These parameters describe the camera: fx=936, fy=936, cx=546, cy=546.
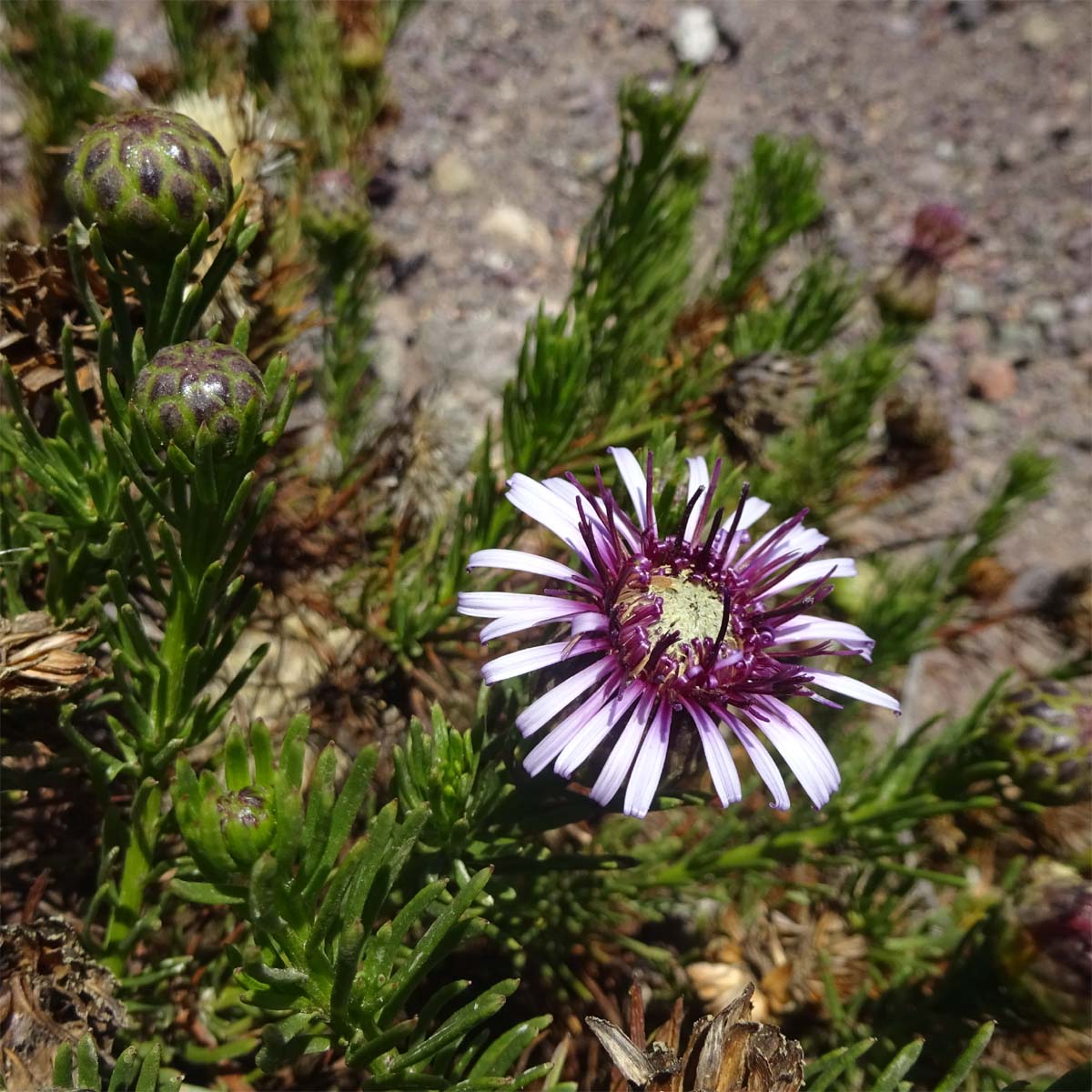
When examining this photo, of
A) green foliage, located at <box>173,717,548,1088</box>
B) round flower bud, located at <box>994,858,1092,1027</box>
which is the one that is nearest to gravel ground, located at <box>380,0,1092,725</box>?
round flower bud, located at <box>994,858,1092,1027</box>

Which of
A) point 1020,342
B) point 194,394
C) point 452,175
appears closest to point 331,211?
point 452,175

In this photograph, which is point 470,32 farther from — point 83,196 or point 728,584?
point 728,584

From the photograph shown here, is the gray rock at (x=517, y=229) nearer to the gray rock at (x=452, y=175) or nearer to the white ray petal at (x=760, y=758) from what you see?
the gray rock at (x=452, y=175)

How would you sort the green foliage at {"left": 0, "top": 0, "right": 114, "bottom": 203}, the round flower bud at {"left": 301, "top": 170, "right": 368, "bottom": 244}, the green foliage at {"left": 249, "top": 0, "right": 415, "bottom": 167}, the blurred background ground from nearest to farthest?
the round flower bud at {"left": 301, "top": 170, "right": 368, "bottom": 244} → the green foliage at {"left": 0, "top": 0, "right": 114, "bottom": 203} → the green foliage at {"left": 249, "top": 0, "right": 415, "bottom": 167} → the blurred background ground

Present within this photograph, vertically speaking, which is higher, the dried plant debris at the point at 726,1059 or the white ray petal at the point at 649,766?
the white ray petal at the point at 649,766

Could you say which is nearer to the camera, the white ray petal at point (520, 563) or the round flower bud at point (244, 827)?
the round flower bud at point (244, 827)

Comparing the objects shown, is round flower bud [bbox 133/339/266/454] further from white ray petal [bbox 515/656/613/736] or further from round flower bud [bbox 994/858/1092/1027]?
round flower bud [bbox 994/858/1092/1027]

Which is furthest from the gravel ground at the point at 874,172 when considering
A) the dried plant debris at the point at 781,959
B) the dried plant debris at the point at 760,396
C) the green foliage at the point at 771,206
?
the dried plant debris at the point at 781,959
